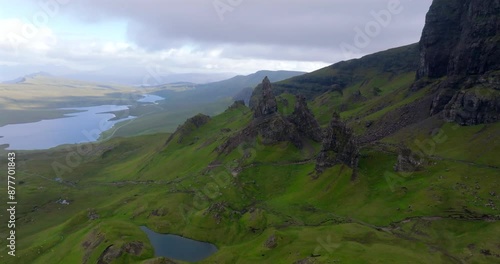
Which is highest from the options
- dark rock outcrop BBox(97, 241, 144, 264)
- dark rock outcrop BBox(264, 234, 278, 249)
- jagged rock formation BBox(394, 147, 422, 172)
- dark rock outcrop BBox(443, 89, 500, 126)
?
dark rock outcrop BBox(443, 89, 500, 126)

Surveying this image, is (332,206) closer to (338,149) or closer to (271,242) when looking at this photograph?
(338,149)

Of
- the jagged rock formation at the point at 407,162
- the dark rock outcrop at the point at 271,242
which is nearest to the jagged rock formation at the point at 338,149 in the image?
the jagged rock formation at the point at 407,162

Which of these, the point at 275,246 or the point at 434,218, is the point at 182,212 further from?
the point at 434,218

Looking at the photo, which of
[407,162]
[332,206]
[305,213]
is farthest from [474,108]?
[305,213]

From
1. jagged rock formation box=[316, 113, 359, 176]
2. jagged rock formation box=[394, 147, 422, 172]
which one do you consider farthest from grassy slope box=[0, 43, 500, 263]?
jagged rock formation box=[316, 113, 359, 176]

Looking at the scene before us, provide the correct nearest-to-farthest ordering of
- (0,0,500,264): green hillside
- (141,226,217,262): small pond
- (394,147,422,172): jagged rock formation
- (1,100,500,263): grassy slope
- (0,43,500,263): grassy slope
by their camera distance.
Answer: (1,100,500,263): grassy slope < (0,43,500,263): grassy slope < (0,0,500,264): green hillside < (141,226,217,262): small pond < (394,147,422,172): jagged rock formation

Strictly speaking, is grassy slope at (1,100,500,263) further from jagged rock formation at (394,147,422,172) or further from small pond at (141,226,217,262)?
jagged rock formation at (394,147,422,172)

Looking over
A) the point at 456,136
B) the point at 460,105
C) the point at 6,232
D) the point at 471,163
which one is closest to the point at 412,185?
the point at 471,163
